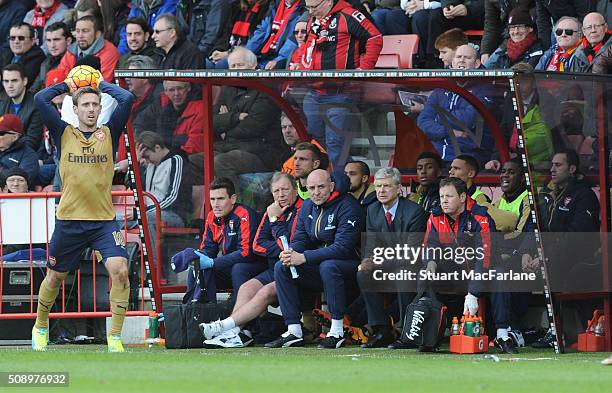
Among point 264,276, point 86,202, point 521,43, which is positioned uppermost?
point 521,43

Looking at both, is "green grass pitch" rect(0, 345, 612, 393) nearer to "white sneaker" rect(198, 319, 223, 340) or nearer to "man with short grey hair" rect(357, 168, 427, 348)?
"white sneaker" rect(198, 319, 223, 340)

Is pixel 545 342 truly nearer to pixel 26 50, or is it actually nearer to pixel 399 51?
pixel 399 51

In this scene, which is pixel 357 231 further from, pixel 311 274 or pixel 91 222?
pixel 91 222

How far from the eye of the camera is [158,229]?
550 inches

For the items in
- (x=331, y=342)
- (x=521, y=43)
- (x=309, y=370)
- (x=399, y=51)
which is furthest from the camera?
(x=399, y=51)

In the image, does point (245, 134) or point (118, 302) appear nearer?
point (118, 302)

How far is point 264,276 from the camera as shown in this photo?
13266mm

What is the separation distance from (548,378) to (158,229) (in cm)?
551

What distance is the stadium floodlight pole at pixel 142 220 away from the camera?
13719 mm

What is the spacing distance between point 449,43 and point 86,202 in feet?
16.3

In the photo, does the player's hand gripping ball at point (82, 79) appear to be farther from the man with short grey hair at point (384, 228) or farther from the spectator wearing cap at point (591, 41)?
the spectator wearing cap at point (591, 41)

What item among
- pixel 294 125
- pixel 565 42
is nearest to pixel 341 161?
pixel 294 125

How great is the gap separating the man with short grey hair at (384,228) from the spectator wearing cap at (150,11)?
21.6ft

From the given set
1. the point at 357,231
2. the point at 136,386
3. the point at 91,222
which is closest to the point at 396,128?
the point at 357,231
